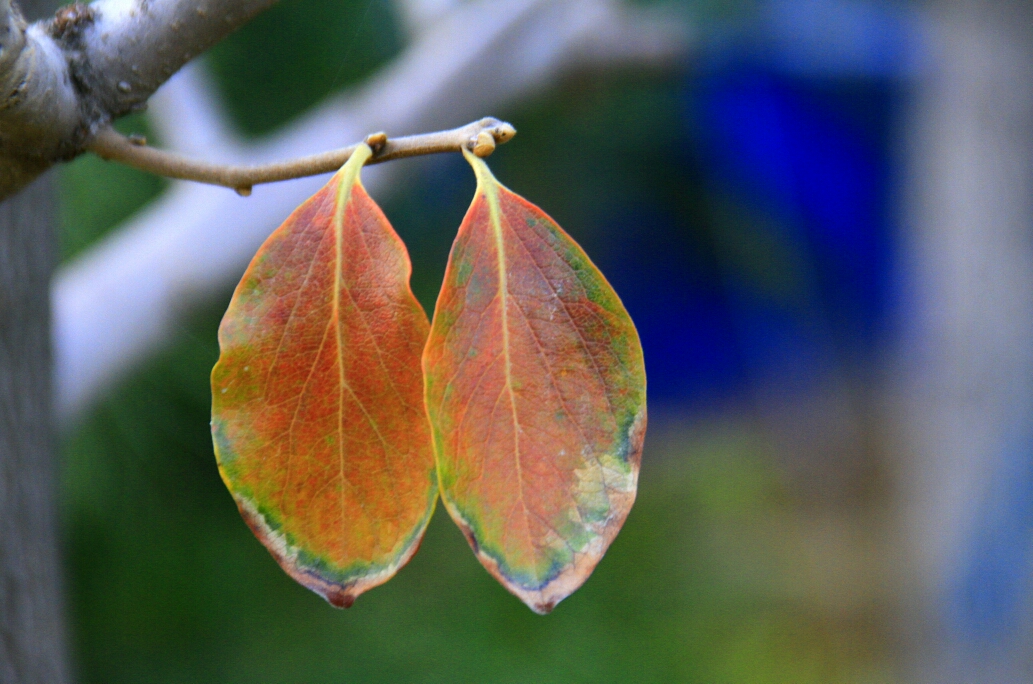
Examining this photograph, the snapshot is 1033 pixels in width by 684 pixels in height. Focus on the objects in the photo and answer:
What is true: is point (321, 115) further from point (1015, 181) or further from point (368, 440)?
point (1015, 181)

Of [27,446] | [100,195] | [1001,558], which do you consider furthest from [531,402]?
[1001,558]

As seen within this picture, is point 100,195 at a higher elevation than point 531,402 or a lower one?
lower

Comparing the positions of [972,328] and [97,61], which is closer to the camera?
[97,61]

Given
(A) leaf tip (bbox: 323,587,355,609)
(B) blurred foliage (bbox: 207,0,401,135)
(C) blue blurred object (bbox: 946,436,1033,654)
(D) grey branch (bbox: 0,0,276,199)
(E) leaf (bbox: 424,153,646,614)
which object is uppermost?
(D) grey branch (bbox: 0,0,276,199)

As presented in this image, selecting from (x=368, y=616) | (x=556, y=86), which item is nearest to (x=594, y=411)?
(x=556, y=86)

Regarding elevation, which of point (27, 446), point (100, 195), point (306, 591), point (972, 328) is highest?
point (27, 446)

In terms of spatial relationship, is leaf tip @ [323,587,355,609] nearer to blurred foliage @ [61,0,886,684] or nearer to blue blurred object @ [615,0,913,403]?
blurred foliage @ [61,0,886,684]

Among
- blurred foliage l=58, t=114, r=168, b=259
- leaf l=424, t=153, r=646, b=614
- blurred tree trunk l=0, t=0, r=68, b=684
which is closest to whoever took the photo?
leaf l=424, t=153, r=646, b=614

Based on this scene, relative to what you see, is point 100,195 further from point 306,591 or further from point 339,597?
point 339,597

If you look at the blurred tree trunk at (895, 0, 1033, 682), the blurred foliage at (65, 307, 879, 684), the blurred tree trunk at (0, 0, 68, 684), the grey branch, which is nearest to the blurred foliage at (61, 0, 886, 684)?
the blurred foliage at (65, 307, 879, 684)
